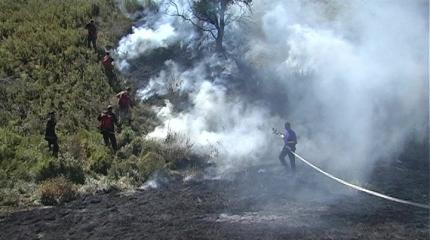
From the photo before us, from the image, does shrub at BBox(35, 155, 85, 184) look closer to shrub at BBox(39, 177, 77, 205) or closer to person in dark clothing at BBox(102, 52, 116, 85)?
shrub at BBox(39, 177, 77, 205)

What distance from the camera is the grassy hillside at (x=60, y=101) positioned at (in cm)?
1516

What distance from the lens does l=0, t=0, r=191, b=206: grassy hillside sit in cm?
1516

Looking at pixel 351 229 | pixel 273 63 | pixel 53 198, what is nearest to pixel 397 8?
pixel 273 63

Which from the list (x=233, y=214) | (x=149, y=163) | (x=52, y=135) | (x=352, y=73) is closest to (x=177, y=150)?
(x=149, y=163)

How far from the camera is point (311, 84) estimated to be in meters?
20.2

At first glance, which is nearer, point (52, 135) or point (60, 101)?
point (52, 135)

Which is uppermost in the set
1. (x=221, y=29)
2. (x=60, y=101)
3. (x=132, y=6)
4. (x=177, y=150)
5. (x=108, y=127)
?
(x=132, y=6)

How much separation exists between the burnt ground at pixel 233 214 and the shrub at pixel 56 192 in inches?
10.7

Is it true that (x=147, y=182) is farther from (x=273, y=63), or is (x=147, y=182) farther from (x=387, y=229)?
(x=273, y=63)

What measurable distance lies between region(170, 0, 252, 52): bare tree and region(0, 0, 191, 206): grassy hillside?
3409 millimetres

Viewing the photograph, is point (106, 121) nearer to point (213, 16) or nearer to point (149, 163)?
point (149, 163)

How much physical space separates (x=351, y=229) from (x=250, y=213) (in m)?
2.38

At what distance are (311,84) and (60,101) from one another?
9.29 meters

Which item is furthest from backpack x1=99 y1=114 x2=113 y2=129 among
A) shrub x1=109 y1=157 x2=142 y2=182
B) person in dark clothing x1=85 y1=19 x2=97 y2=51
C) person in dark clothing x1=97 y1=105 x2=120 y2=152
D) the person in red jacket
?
person in dark clothing x1=85 y1=19 x2=97 y2=51
